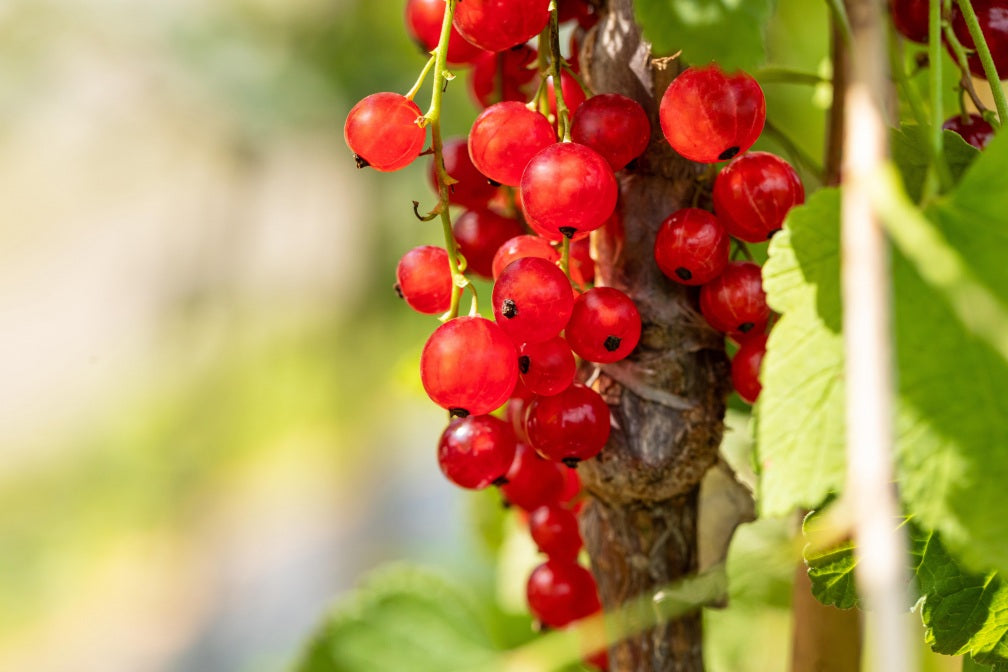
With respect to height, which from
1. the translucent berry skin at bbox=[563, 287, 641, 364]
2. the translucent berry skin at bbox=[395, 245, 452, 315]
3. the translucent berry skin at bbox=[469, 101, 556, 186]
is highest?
the translucent berry skin at bbox=[469, 101, 556, 186]

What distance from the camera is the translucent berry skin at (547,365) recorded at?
0.31 meters

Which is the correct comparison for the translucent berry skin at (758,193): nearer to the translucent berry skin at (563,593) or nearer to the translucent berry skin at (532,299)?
the translucent berry skin at (532,299)

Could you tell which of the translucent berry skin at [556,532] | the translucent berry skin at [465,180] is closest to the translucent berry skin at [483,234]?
the translucent berry skin at [465,180]

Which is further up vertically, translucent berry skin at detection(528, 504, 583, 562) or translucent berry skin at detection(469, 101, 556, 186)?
translucent berry skin at detection(469, 101, 556, 186)

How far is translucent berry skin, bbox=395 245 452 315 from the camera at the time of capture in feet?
1.11

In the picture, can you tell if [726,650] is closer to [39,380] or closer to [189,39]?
[189,39]

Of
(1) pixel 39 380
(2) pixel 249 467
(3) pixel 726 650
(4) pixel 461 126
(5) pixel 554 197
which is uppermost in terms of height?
(1) pixel 39 380

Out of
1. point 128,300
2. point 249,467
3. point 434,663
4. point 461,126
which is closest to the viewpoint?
point 434,663

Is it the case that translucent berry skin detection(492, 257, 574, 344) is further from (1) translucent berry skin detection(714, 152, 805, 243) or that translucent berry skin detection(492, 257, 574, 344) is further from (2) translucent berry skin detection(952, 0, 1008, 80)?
(2) translucent berry skin detection(952, 0, 1008, 80)

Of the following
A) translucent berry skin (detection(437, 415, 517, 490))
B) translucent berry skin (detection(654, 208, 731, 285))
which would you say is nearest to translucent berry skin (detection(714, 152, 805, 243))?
translucent berry skin (detection(654, 208, 731, 285))

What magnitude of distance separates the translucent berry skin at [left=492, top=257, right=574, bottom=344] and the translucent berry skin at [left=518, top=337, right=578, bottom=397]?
0.04ft

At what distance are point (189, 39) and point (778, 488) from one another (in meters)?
2.34

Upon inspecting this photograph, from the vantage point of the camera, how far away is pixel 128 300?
3.32 metres

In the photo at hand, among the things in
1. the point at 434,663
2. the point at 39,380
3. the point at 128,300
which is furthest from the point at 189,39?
the point at 434,663
